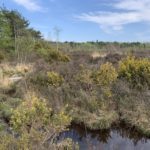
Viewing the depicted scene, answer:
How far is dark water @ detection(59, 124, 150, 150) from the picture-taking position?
805 cm

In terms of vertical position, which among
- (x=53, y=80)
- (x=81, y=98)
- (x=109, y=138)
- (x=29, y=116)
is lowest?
(x=109, y=138)

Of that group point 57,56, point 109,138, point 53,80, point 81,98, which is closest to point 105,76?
point 81,98

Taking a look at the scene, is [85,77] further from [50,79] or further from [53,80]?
[50,79]

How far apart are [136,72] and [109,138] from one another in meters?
4.13

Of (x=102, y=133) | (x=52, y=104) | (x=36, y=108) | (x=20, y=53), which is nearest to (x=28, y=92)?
(x=52, y=104)

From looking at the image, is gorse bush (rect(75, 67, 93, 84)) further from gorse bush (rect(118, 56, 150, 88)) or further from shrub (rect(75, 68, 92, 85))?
gorse bush (rect(118, 56, 150, 88))

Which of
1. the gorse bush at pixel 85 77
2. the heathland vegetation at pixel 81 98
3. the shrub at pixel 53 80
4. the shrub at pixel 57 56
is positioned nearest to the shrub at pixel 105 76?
the heathland vegetation at pixel 81 98

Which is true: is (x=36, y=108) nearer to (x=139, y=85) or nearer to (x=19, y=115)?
(x=19, y=115)

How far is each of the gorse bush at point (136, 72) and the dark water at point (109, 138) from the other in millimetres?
2848

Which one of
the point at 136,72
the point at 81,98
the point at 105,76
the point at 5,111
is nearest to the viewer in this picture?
the point at 5,111

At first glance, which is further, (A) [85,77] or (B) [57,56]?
(B) [57,56]

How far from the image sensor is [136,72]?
1185cm

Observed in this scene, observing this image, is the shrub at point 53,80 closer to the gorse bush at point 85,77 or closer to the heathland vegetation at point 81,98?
the heathland vegetation at point 81,98

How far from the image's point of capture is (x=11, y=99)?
1119 centimetres
